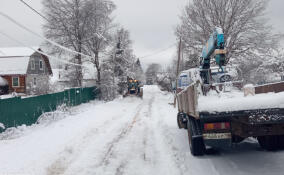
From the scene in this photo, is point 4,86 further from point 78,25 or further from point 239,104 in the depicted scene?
point 239,104

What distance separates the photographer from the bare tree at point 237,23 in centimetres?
1958

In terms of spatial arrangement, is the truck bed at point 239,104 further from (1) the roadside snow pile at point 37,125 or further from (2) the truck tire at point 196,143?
(1) the roadside snow pile at point 37,125

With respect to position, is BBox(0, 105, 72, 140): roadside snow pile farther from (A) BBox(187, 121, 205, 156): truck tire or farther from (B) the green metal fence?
(A) BBox(187, 121, 205, 156): truck tire

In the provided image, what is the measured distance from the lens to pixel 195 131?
5.50 m

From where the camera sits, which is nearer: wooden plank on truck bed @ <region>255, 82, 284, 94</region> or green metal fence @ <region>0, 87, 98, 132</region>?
wooden plank on truck bed @ <region>255, 82, 284, 94</region>

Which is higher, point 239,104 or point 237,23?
point 237,23

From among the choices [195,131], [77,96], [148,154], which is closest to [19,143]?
[148,154]

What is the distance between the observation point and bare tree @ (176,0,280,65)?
771 inches

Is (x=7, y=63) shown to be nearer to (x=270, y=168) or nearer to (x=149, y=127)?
(x=149, y=127)

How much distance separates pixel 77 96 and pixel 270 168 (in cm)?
1847

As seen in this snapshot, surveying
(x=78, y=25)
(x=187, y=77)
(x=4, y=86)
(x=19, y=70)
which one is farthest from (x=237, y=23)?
(x=4, y=86)

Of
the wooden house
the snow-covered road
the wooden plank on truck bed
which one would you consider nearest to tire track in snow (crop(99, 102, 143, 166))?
the snow-covered road

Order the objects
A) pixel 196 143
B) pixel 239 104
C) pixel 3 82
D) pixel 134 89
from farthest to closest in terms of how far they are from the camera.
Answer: pixel 3 82 → pixel 134 89 → pixel 196 143 → pixel 239 104

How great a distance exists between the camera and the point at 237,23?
1989cm
